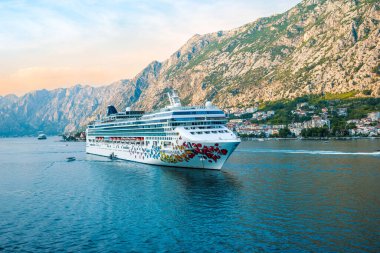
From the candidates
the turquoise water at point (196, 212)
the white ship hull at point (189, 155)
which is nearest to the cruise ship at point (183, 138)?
the white ship hull at point (189, 155)

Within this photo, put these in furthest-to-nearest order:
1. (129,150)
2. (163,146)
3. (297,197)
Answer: (129,150), (163,146), (297,197)

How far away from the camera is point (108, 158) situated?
13675 centimetres

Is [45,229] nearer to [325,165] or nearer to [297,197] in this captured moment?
[297,197]

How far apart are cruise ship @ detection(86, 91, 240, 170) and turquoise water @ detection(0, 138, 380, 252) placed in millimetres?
4225

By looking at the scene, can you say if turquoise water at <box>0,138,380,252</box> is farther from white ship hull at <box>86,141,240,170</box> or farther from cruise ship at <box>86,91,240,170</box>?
cruise ship at <box>86,91,240,170</box>

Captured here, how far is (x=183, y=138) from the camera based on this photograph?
278ft

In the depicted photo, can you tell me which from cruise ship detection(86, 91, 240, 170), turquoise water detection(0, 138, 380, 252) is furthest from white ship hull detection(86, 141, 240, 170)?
turquoise water detection(0, 138, 380, 252)

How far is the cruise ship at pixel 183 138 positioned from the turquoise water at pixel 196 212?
4225mm

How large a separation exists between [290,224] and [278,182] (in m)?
29.6

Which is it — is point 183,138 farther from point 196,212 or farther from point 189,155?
point 196,212

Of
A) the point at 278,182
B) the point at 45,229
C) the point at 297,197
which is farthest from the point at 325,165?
the point at 45,229

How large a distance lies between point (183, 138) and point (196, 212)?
34568mm

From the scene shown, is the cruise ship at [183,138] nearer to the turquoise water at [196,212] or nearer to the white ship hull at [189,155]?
the white ship hull at [189,155]

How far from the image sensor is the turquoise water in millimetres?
39781
